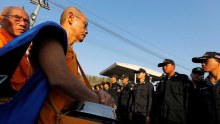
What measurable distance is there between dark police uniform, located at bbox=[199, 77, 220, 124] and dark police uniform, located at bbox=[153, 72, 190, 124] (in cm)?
64

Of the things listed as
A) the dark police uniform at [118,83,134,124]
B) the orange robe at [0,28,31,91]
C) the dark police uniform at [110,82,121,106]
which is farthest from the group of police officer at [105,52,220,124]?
the orange robe at [0,28,31,91]

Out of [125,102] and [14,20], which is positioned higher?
[14,20]

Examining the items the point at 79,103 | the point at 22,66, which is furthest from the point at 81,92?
the point at 22,66

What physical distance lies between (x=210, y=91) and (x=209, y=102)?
0.62ft

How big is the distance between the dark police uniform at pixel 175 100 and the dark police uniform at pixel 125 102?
3735 mm

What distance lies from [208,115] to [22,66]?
10.9ft

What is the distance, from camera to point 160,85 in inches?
285

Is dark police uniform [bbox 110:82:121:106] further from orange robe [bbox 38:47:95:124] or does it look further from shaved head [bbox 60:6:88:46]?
orange robe [bbox 38:47:95:124]

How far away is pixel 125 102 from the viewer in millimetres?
10492

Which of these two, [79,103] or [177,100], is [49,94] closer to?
[79,103]

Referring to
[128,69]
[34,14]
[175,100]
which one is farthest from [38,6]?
[175,100]

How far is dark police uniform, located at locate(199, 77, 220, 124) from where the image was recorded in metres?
4.59

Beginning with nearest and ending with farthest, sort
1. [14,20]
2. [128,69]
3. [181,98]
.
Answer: [14,20] < [181,98] < [128,69]

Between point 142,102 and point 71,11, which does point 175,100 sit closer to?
point 142,102
